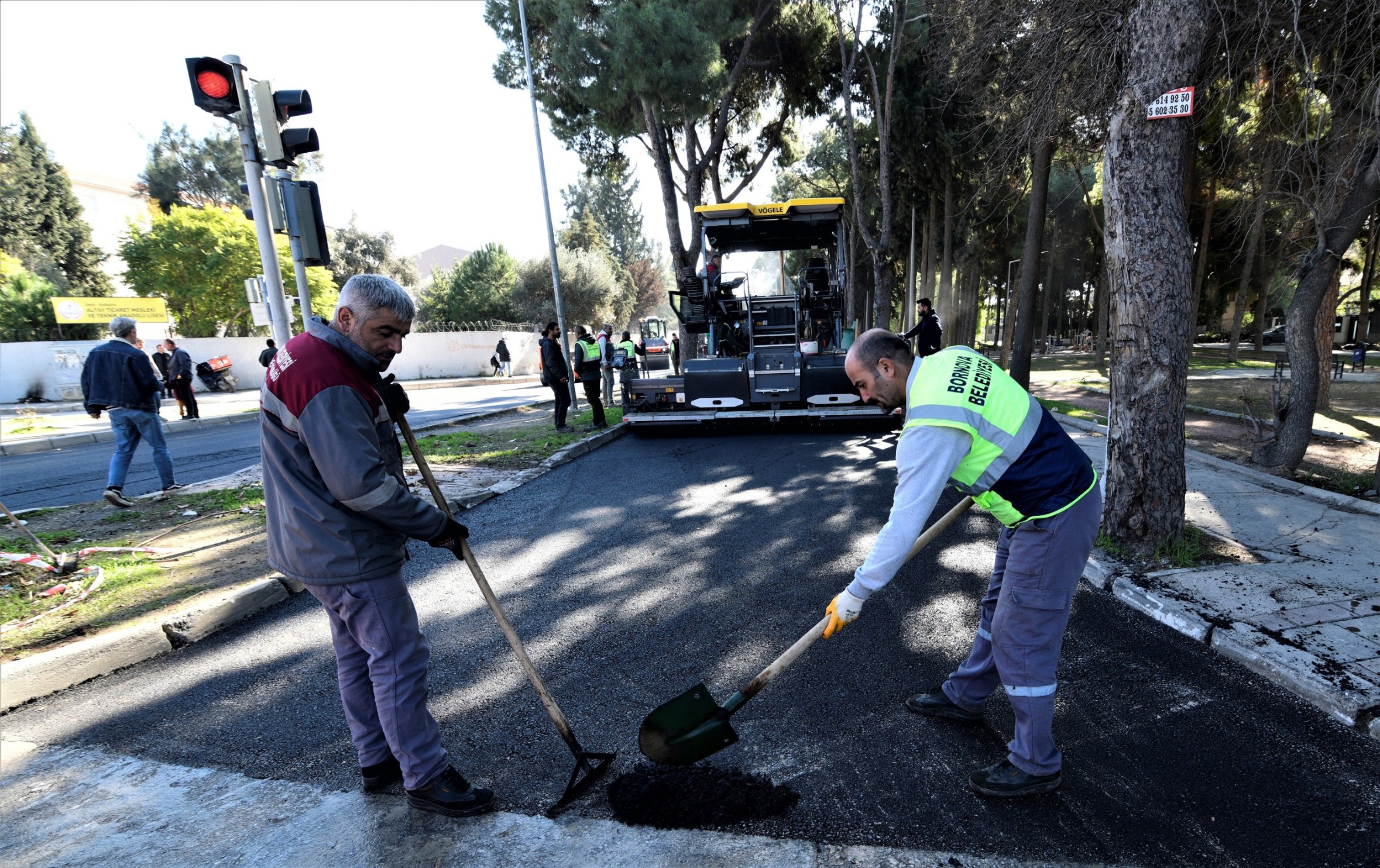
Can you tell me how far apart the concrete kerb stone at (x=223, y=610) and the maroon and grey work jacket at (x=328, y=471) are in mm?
2108

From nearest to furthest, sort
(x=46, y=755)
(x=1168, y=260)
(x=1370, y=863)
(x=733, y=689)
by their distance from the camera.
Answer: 1. (x=1370, y=863)
2. (x=46, y=755)
3. (x=733, y=689)
4. (x=1168, y=260)

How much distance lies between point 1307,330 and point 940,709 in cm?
638

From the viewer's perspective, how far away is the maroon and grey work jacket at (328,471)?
2.05 metres

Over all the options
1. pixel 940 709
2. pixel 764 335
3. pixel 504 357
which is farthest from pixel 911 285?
pixel 940 709

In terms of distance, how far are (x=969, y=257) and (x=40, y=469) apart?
25441mm

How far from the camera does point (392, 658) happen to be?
2250 mm

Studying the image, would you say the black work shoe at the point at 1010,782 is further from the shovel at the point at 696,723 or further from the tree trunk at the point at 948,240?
the tree trunk at the point at 948,240

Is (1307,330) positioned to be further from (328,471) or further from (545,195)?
(545,195)

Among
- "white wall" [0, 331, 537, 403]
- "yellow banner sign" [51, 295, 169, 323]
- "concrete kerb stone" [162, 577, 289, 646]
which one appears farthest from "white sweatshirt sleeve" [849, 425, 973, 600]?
"yellow banner sign" [51, 295, 169, 323]

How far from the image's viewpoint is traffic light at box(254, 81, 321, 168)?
4730 mm

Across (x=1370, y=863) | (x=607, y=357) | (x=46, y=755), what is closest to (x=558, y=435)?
(x=607, y=357)

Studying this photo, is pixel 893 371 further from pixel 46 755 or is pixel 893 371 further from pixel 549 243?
pixel 549 243

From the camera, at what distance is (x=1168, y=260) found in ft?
13.2

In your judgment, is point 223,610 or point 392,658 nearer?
point 392,658
